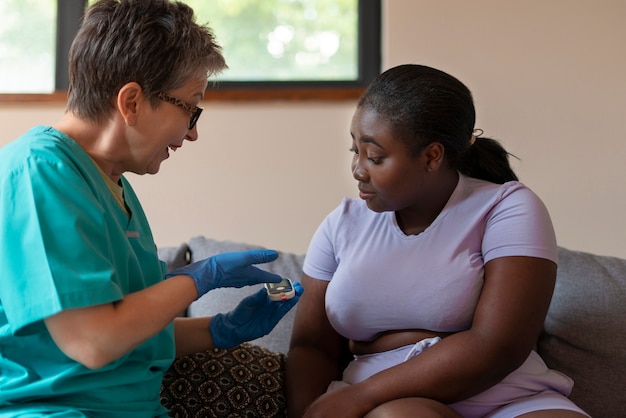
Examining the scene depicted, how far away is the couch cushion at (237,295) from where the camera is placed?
6.42 ft

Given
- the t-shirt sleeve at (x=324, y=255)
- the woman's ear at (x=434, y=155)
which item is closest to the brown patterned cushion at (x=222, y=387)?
the t-shirt sleeve at (x=324, y=255)

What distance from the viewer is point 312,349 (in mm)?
1671

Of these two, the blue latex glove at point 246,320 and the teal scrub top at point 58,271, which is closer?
the teal scrub top at point 58,271

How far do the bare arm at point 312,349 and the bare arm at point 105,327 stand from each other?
1.79 ft

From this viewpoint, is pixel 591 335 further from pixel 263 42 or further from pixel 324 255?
pixel 263 42

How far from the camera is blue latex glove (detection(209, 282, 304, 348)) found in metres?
1.60

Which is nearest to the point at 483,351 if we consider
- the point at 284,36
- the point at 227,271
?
the point at 227,271

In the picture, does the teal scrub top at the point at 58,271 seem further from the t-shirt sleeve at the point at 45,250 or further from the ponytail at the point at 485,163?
the ponytail at the point at 485,163

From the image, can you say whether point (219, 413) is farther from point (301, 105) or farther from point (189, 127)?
point (301, 105)

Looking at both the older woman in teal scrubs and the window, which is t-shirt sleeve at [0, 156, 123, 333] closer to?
the older woman in teal scrubs

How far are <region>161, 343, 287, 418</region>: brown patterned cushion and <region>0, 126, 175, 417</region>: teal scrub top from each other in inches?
7.6

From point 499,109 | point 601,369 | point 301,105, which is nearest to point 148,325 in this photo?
point 601,369

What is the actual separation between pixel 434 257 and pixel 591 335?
0.57 m

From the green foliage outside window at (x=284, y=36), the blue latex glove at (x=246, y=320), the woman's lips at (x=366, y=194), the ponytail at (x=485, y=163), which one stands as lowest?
the blue latex glove at (x=246, y=320)
